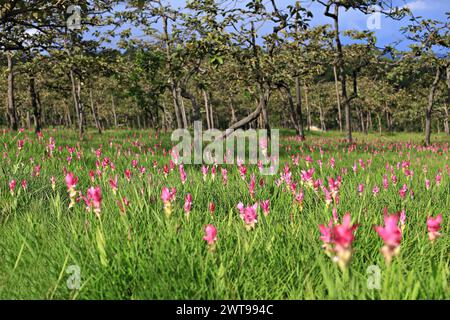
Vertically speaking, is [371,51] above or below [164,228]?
above

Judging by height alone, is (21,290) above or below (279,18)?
below

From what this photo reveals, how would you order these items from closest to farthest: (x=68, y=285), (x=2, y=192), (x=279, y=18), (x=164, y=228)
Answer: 1. (x=68, y=285)
2. (x=164, y=228)
3. (x=2, y=192)
4. (x=279, y=18)

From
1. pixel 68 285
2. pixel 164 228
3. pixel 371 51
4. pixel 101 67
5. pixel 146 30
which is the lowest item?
pixel 68 285

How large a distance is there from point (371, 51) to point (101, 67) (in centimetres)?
1093

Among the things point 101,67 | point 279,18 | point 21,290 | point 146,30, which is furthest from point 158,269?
point 146,30
